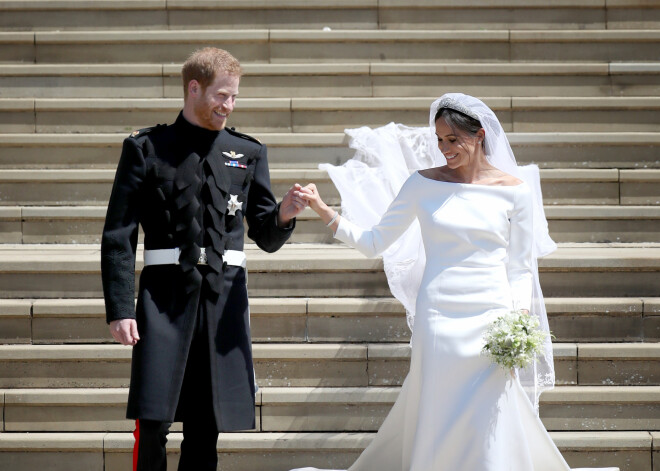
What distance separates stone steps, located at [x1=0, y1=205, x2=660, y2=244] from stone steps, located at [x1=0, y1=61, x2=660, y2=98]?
143 cm

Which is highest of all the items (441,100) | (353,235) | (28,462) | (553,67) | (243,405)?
(553,67)

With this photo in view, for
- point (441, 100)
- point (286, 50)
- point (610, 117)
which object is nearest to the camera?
point (441, 100)

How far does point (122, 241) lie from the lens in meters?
3.85

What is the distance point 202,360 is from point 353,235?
1.02 metres

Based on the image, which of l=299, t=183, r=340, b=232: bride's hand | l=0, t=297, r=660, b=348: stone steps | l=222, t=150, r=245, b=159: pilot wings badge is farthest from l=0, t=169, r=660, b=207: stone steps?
l=222, t=150, r=245, b=159: pilot wings badge

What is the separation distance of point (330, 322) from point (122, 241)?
6.97ft

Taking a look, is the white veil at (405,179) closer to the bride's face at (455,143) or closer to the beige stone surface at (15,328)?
the bride's face at (455,143)

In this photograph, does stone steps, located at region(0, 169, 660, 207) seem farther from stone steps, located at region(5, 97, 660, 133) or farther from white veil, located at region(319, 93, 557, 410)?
stone steps, located at region(5, 97, 660, 133)

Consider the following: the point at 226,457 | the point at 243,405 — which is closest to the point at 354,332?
the point at 226,457

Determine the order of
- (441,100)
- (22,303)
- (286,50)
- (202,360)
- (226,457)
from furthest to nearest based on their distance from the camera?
(286,50) → (22,303) → (226,457) → (441,100) → (202,360)

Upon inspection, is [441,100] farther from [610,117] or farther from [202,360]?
[610,117]

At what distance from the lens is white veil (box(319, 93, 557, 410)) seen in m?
4.46

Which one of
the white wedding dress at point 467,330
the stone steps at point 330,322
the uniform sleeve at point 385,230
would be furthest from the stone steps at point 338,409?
the uniform sleeve at point 385,230

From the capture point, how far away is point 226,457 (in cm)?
521
